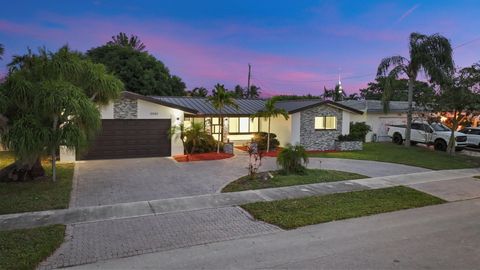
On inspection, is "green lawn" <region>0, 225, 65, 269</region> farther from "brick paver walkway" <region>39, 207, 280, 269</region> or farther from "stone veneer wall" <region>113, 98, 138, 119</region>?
"stone veneer wall" <region>113, 98, 138, 119</region>

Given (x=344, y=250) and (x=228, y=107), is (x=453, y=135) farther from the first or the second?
(x=344, y=250)

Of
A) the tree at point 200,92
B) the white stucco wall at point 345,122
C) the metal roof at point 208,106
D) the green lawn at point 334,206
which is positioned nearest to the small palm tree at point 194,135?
the metal roof at point 208,106

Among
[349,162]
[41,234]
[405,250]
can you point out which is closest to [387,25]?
[349,162]

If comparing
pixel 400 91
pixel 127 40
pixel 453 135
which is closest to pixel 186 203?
Result: pixel 453 135

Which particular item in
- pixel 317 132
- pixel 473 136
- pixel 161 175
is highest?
pixel 317 132

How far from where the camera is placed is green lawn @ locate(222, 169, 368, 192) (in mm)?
11406

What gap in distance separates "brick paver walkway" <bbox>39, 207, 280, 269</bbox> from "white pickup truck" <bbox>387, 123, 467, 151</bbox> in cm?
1988

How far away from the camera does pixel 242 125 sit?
25516 mm

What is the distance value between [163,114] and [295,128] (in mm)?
8499

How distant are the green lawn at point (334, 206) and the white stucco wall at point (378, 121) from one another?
61.3 ft

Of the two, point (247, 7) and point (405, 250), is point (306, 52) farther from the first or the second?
point (405, 250)

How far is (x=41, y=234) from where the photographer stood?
6.88 m

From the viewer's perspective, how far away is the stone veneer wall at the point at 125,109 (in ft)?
57.3

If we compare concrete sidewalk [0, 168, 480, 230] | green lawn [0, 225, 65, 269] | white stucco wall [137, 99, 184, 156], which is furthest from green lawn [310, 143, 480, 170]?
green lawn [0, 225, 65, 269]
